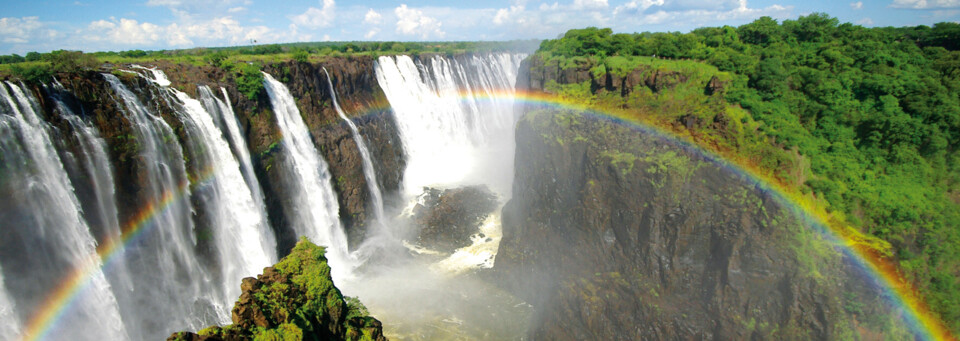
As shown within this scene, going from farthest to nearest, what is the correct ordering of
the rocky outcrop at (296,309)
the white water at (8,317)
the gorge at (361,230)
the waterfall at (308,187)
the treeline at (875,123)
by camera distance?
the waterfall at (308,187), the treeline at (875,123), the gorge at (361,230), the white water at (8,317), the rocky outcrop at (296,309)

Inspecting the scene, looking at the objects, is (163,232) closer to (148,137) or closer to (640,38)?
(148,137)

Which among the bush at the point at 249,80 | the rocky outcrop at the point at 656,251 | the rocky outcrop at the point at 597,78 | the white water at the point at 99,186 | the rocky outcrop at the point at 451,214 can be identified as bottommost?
the rocky outcrop at the point at 451,214

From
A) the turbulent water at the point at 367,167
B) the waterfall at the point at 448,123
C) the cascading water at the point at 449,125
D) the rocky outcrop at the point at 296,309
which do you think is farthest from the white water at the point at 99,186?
the waterfall at the point at 448,123

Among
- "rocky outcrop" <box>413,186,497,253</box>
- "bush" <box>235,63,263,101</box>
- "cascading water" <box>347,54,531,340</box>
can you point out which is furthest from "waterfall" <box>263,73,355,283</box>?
"rocky outcrop" <box>413,186,497,253</box>

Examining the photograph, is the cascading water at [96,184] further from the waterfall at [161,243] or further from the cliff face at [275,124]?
the waterfall at [161,243]

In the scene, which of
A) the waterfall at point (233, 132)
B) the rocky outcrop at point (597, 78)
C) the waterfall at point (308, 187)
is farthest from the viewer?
the waterfall at point (308, 187)

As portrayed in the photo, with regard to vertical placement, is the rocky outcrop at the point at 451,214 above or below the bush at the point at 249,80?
below
